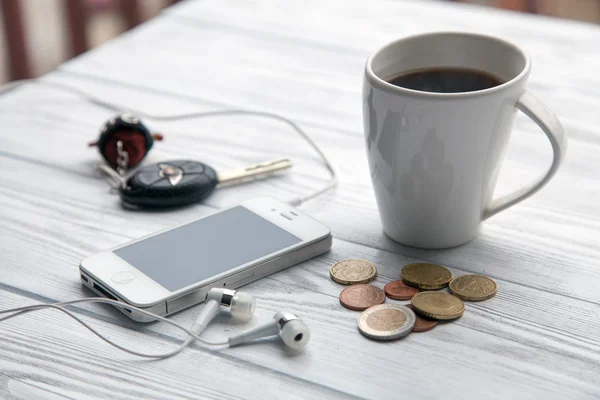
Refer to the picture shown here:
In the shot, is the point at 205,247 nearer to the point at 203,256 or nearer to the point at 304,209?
the point at 203,256

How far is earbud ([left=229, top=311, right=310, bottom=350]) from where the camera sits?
57 cm

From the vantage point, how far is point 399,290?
63cm

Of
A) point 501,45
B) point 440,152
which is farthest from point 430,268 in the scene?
point 501,45

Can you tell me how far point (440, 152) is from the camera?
0.63 metres

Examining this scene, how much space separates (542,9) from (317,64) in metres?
1.24

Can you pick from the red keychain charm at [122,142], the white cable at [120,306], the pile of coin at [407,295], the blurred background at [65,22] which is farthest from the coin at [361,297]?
the blurred background at [65,22]

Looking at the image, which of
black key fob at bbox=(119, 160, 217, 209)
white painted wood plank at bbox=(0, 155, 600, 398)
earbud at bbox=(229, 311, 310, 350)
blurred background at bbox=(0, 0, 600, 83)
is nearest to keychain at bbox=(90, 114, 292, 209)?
black key fob at bbox=(119, 160, 217, 209)

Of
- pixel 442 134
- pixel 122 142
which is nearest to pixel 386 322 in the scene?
pixel 442 134

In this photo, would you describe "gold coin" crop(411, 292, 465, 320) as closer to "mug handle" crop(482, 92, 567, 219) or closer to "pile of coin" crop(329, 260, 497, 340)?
"pile of coin" crop(329, 260, 497, 340)

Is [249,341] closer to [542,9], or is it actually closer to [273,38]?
[273,38]

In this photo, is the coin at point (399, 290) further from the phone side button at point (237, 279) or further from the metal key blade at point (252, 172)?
the metal key blade at point (252, 172)

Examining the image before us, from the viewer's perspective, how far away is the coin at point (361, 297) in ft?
2.02

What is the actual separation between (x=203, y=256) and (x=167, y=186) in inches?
4.9

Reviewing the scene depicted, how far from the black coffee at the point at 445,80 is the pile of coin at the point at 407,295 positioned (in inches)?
6.2
